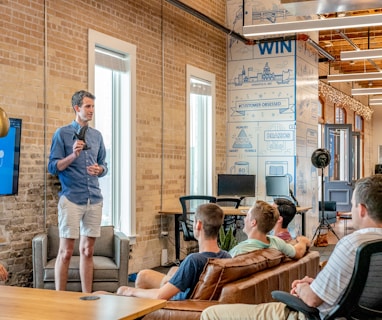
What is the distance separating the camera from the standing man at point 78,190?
18.5 ft

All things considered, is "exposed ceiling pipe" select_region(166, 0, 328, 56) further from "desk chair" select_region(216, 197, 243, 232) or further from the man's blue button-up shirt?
the man's blue button-up shirt

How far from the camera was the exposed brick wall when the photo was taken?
6.09 metres

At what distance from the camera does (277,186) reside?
33.5 ft

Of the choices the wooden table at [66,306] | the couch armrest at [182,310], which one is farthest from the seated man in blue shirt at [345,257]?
the wooden table at [66,306]

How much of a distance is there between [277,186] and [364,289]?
7524 mm

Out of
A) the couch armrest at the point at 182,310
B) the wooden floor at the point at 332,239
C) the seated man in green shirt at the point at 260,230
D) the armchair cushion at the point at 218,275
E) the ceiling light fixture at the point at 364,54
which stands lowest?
the wooden floor at the point at 332,239

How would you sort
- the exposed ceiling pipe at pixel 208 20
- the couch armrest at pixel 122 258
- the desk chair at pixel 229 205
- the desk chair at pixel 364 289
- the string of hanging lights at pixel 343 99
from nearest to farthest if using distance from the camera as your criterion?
the desk chair at pixel 364 289
the couch armrest at pixel 122 258
the exposed ceiling pipe at pixel 208 20
the desk chair at pixel 229 205
the string of hanging lights at pixel 343 99

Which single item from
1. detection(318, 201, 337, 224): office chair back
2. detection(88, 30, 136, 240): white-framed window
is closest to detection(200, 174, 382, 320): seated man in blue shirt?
detection(88, 30, 136, 240): white-framed window

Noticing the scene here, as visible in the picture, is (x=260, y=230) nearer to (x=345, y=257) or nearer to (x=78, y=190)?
(x=345, y=257)

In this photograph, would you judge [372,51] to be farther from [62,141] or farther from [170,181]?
[62,141]

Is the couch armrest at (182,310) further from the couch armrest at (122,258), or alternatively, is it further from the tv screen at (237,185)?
the tv screen at (237,185)

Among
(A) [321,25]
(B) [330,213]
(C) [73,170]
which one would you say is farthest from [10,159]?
(B) [330,213]

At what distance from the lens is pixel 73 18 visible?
6977 millimetres

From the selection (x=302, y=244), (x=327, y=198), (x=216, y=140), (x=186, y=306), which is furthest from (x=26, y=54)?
(x=327, y=198)
